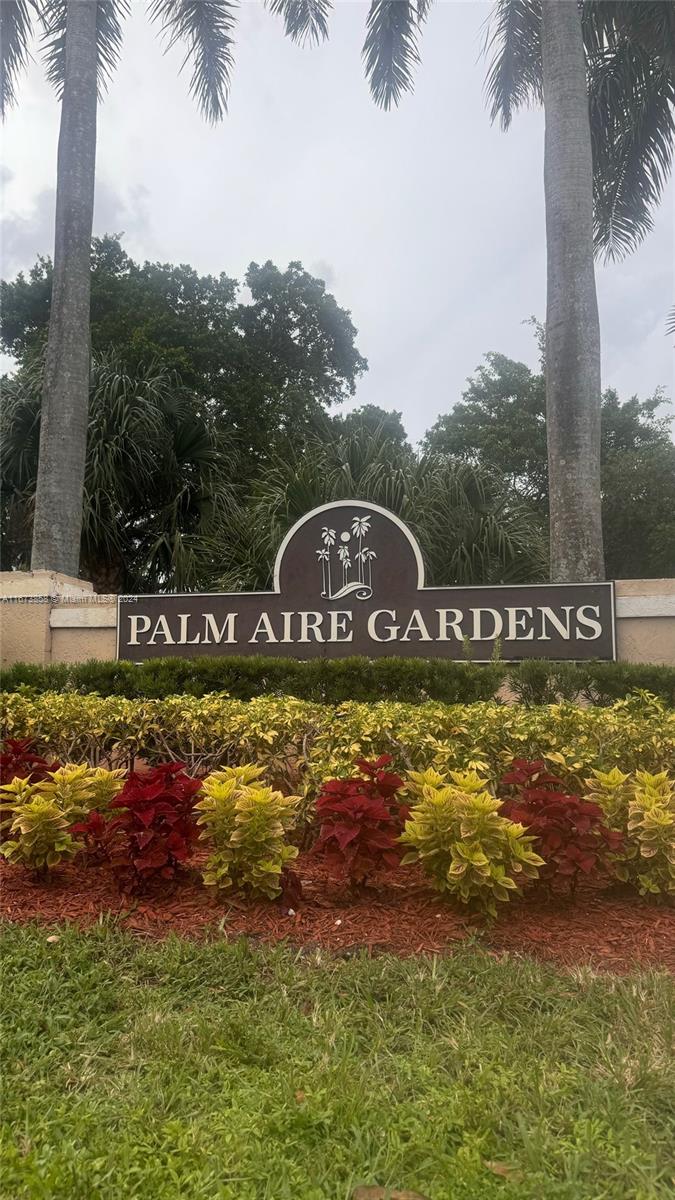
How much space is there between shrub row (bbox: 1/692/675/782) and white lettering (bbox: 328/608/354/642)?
2.33m

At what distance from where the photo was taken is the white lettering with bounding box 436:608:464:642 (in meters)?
6.93

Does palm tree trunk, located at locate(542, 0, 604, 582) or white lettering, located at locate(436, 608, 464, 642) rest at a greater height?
palm tree trunk, located at locate(542, 0, 604, 582)

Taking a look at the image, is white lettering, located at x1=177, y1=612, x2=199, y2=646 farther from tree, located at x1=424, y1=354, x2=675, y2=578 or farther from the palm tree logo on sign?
tree, located at x1=424, y1=354, x2=675, y2=578

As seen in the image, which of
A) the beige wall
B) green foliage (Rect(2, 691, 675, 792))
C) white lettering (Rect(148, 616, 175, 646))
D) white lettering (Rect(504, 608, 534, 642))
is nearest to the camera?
green foliage (Rect(2, 691, 675, 792))

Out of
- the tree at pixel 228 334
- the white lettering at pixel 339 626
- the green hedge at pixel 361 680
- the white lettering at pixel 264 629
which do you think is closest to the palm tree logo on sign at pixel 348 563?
the white lettering at pixel 339 626

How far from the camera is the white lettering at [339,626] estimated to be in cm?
717

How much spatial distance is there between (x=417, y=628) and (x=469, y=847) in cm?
421

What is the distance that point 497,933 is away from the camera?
2.87m

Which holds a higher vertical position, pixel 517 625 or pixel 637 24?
pixel 637 24

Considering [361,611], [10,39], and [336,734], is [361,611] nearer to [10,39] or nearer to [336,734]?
[336,734]

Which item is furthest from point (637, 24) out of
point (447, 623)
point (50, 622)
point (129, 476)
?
point (50, 622)

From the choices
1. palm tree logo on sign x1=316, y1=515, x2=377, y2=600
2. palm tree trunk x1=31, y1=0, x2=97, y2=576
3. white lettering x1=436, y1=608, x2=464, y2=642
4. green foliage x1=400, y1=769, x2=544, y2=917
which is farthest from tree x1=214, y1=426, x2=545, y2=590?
green foliage x1=400, y1=769, x2=544, y2=917

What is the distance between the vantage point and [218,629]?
7363 mm

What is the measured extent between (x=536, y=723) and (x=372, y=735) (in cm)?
82
